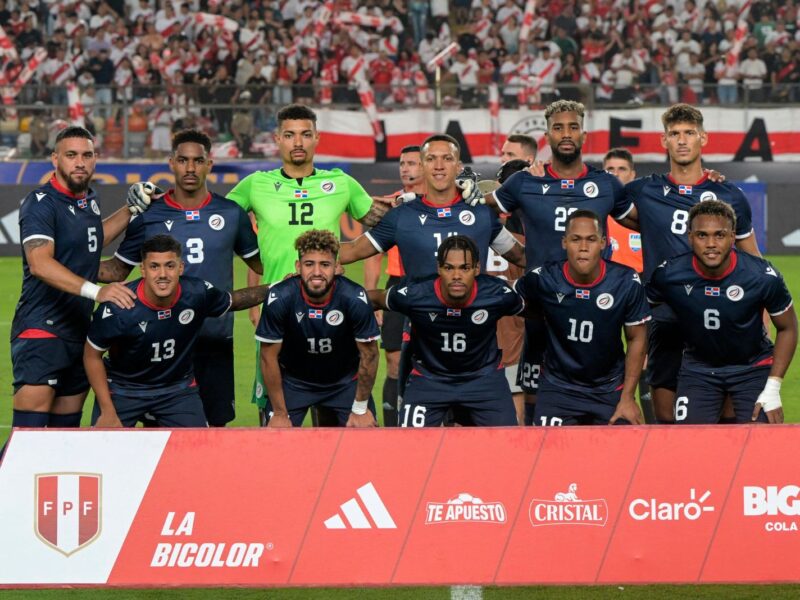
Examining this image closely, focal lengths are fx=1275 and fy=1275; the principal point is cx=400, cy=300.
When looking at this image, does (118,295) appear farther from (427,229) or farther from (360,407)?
(427,229)

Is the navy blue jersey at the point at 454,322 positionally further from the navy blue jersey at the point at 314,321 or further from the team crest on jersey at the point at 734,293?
the team crest on jersey at the point at 734,293

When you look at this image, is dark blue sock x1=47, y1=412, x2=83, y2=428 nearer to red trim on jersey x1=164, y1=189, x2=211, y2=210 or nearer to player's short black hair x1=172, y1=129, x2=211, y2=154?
red trim on jersey x1=164, y1=189, x2=211, y2=210

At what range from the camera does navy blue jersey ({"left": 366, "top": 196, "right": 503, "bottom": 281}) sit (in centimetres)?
789

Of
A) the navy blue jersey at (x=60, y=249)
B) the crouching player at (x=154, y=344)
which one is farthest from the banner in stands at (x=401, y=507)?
the navy blue jersey at (x=60, y=249)

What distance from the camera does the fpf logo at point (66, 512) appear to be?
217 inches

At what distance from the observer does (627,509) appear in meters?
5.61

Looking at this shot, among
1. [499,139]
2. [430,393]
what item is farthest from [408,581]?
[499,139]

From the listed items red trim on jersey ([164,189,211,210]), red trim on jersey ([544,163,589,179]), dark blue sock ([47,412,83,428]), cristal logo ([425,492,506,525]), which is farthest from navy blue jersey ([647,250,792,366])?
dark blue sock ([47,412,83,428])

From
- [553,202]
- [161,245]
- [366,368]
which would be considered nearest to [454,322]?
[366,368]

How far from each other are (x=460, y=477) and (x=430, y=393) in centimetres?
194

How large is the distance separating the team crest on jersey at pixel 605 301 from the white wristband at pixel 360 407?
1.49 metres

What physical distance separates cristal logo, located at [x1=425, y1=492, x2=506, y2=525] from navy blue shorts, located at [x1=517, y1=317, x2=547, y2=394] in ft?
8.12

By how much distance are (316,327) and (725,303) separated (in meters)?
2.39

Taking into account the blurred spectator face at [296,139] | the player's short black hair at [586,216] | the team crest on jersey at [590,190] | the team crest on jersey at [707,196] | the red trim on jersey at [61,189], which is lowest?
the player's short black hair at [586,216]
